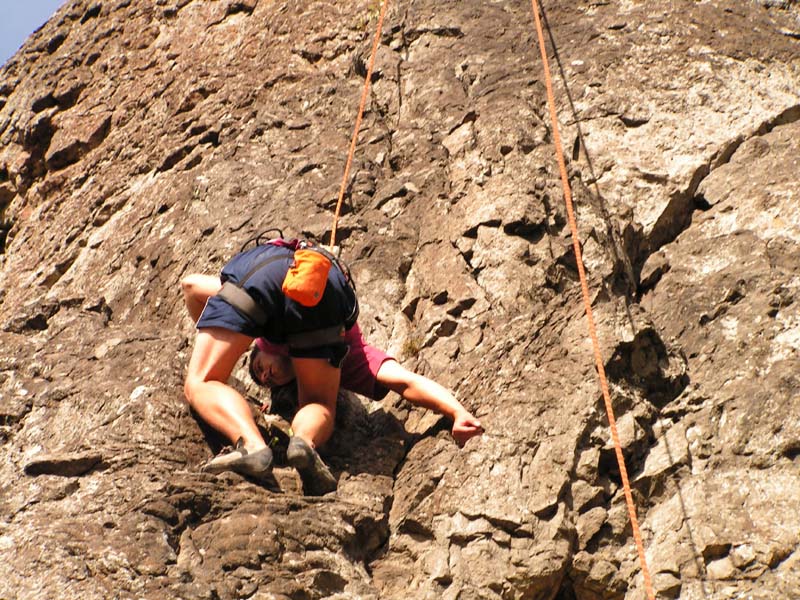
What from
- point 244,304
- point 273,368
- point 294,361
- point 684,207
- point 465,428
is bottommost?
point 684,207

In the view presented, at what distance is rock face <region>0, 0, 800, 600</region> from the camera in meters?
5.21

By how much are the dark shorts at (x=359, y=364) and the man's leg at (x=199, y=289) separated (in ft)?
1.43

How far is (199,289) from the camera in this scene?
6.43m

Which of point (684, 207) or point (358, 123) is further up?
point (358, 123)

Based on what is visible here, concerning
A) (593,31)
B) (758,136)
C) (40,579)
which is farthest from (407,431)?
(593,31)

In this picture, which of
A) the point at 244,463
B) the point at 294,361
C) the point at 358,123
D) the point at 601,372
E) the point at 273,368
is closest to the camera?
the point at 244,463

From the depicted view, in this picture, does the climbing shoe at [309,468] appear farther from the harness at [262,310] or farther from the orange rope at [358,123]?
the orange rope at [358,123]

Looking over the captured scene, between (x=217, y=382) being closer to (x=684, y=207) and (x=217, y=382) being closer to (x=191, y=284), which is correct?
(x=191, y=284)

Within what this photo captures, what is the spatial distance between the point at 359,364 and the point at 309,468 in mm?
939

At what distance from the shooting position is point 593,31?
9.40 meters

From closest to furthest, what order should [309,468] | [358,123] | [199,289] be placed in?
[309,468] → [199,289] → [358,123]

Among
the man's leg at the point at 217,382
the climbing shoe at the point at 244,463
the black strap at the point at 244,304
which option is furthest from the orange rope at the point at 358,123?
the climbing shoe at the point at 244,463

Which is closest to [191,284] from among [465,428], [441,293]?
[441,293]

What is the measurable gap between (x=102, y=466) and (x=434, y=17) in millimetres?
5854
